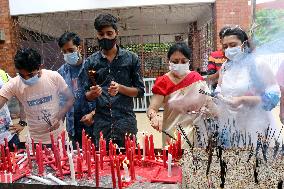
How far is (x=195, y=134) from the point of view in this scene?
2.59 m

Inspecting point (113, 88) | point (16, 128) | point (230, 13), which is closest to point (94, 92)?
point (113, 88)

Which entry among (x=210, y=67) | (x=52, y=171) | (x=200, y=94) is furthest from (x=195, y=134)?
(x=210, y=67)

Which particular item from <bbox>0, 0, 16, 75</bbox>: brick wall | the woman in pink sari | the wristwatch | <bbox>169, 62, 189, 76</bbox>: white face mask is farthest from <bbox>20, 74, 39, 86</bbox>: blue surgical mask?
<bbox>0, 0, 16, 75</bbox>: brick wall

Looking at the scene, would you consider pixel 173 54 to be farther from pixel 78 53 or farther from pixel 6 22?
pixel 6 22

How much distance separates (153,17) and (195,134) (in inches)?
363

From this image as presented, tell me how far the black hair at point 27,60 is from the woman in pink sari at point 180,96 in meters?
0.98

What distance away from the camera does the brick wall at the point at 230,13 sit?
8.52 metres

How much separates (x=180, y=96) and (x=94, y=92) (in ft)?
2.13

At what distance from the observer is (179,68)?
2.73 m

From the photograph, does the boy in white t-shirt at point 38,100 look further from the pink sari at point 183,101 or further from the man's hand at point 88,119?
the pink sari at point 183,101

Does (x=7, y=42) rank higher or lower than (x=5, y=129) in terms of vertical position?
higher

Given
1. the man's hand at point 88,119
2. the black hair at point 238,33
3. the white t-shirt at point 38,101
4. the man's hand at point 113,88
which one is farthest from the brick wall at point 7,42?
the black hair at point 238,33

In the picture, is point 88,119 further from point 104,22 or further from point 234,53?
point 234,53

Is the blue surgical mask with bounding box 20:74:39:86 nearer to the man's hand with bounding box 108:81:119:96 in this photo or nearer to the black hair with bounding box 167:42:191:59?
the man's hand with bounding box 108:81:119:96
